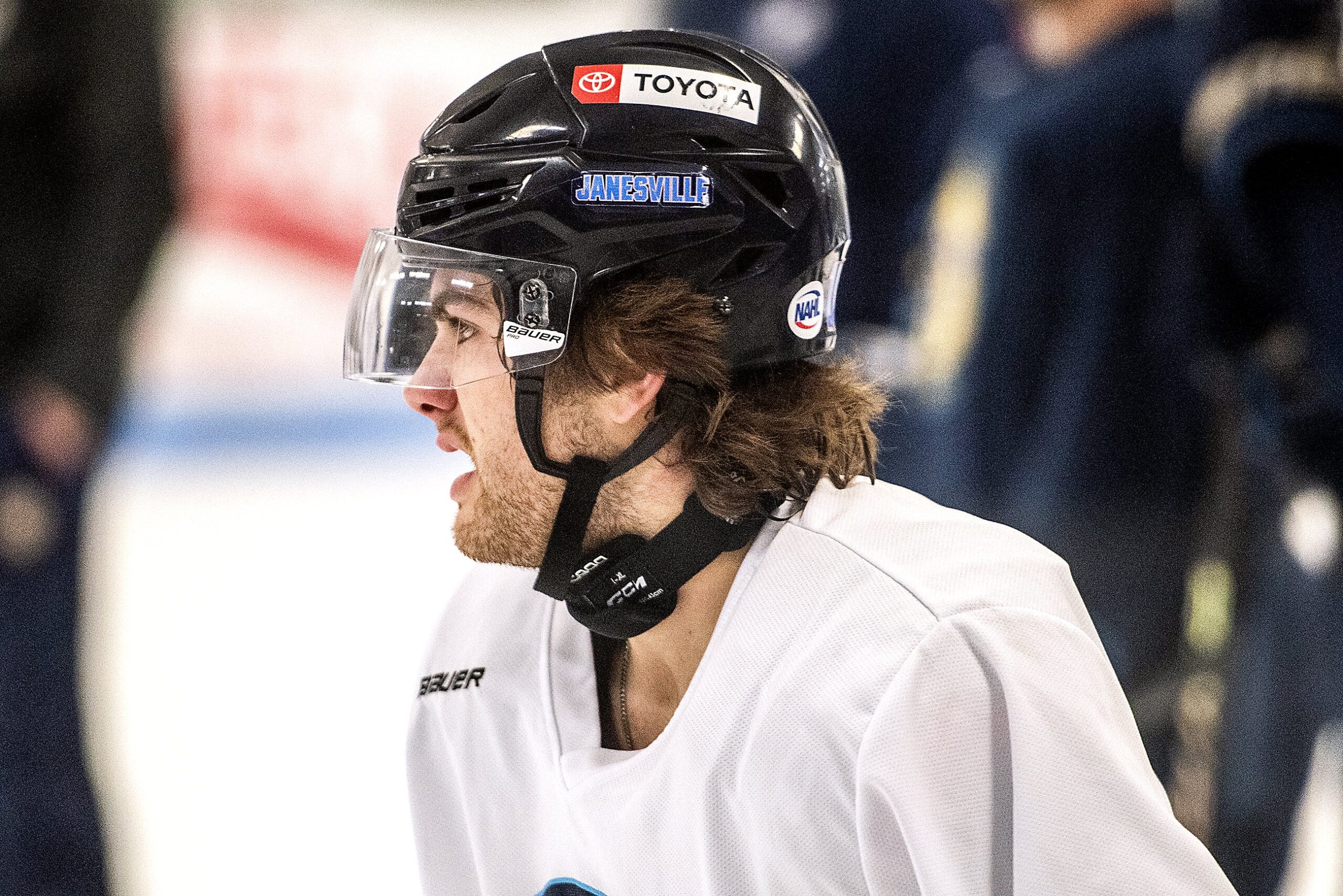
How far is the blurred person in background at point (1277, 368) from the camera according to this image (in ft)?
8.18

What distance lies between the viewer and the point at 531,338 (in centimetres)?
146

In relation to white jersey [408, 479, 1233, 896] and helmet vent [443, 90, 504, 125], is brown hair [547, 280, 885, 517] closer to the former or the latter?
white jersey [408, 479, 1233, 896]

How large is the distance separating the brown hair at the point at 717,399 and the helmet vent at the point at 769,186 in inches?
5.2

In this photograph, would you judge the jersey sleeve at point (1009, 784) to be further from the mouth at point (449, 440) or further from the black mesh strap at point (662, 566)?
the mouth at point (449, 440)

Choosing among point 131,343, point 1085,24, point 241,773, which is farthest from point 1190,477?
point 131,343

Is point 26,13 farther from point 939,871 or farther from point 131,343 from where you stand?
point 939,871

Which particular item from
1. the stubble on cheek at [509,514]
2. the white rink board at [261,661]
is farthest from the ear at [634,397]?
the white rink board at [261,661]

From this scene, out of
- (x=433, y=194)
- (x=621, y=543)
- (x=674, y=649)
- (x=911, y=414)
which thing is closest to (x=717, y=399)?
(x=621, y=543)

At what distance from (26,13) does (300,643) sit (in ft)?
6.55

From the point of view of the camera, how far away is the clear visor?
145cm

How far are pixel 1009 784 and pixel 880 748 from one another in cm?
13

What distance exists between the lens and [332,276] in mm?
4969

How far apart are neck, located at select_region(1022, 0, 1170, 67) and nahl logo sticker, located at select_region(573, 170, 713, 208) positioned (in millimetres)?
2041

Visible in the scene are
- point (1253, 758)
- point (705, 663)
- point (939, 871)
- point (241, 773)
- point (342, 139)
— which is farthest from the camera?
point (342, 139)
